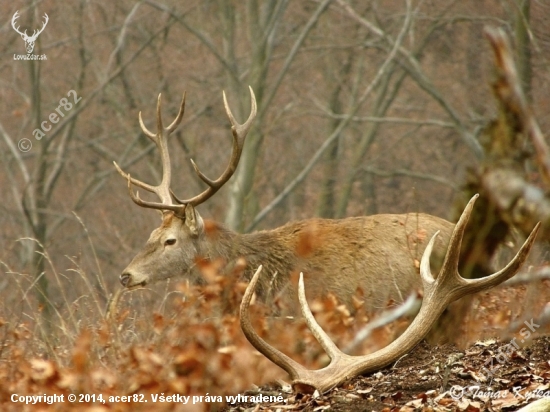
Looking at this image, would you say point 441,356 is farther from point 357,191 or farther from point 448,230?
point 357,191

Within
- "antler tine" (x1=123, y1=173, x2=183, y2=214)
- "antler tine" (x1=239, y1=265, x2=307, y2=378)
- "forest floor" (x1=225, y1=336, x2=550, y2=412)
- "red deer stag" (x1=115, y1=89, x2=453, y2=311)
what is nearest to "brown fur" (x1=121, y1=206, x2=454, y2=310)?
"red deer stag" (x1=115, y1=89, x2=453, y2=311)

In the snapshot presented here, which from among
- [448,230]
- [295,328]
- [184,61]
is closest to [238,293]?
[295,328]

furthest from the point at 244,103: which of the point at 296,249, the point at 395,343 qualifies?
the point at 395,343

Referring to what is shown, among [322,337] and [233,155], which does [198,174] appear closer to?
[233,155]

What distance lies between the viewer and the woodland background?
644 inches

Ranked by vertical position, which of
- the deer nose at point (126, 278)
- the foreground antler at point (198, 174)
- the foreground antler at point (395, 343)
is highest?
the foreground antler at point (198, 174)

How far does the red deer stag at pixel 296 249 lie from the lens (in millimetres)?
9148

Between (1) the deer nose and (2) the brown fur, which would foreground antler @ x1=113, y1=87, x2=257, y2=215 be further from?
→ (1) the deer nose

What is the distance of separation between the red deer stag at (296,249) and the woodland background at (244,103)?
4390mm

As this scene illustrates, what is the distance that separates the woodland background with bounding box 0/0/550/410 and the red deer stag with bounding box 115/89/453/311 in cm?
439

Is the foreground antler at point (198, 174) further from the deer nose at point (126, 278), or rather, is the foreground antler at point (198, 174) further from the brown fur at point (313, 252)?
the deer nose at point (126, 278)

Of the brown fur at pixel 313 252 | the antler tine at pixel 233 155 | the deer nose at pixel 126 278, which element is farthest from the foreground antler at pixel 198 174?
the deer nose at pixel 126 278

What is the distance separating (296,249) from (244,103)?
7.18 meters

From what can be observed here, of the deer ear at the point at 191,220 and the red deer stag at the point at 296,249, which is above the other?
the deer ear at the point at 191,220
